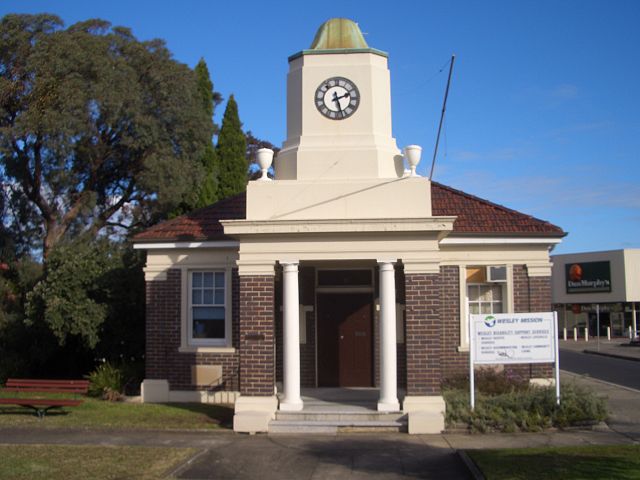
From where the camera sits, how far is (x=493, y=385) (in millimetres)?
15250

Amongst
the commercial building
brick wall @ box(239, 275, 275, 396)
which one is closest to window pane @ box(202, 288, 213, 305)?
brick wall @ box(239, 275, 275, 396)

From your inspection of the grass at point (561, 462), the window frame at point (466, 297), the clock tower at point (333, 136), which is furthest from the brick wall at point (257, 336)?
the window frame at point (466, 297)

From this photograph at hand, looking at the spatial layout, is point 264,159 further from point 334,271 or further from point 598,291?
point 598,291

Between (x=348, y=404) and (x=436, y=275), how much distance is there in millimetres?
3171

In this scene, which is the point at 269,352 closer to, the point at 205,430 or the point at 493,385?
the point at 205,430

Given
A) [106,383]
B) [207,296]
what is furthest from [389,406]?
[106,383]

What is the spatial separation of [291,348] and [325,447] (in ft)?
8.11

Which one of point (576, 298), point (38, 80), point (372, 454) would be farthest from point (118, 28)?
point (576, 298)

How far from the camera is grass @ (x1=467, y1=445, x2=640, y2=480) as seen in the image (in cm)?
915

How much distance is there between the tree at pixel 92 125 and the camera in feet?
89.9

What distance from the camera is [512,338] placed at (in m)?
13.9

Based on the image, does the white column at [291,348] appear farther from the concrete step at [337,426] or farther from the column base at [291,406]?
the concrete step at [337,426]

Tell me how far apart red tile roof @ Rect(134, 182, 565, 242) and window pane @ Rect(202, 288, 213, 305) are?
4.15ft

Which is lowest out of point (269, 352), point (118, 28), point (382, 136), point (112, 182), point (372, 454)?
point (372, 454)
